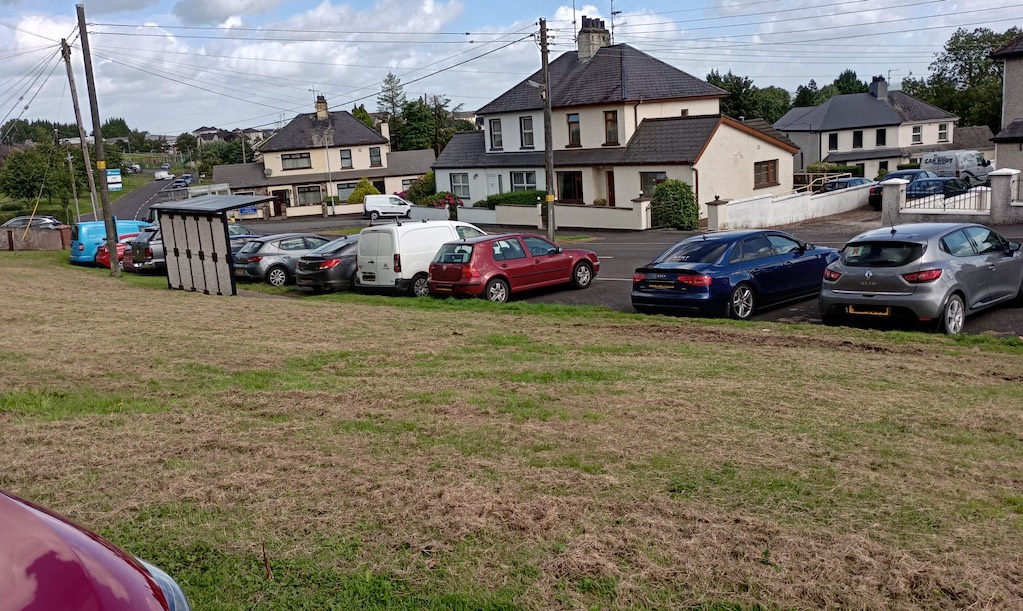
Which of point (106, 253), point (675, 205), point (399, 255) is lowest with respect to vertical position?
point (399, 255)

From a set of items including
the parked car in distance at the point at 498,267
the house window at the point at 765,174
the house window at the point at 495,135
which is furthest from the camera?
Answer: the house window at the point at 495,135

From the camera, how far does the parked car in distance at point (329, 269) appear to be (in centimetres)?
2288

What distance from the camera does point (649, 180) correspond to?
4359 cm

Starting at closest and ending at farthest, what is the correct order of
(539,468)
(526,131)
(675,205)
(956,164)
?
1. (539,468)
2. (675,205)
3. (526,131)
4. (956,164)

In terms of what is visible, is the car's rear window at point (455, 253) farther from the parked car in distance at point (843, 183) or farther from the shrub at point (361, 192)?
the shrub at point (361, 192)

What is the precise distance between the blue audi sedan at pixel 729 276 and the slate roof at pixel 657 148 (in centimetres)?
2432

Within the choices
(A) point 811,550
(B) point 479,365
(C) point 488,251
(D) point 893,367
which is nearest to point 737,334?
(D) point 893,367

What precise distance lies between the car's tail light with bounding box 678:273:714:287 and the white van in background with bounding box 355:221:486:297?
7.08 metres

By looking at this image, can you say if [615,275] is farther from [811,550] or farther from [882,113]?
[882,113]

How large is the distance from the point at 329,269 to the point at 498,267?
5266mm

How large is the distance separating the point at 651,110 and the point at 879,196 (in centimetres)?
1176

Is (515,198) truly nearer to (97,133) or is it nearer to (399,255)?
(97,133)

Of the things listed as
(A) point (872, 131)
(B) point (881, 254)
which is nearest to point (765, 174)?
(A) point (872, 131)

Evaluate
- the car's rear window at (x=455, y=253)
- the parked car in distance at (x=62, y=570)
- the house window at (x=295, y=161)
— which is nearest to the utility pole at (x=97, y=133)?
the car's rear window at (x=455, y=253)
